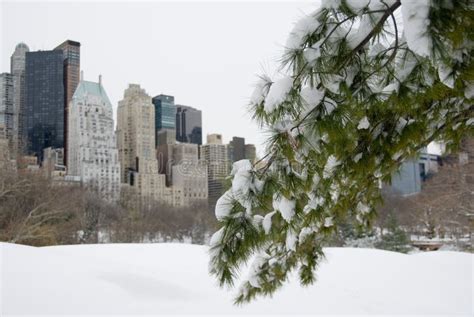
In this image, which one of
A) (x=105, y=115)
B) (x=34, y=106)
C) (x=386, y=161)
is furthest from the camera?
(x=105, y=115)

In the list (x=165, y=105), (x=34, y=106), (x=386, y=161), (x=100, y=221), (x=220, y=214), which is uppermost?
(x=165, y=105)

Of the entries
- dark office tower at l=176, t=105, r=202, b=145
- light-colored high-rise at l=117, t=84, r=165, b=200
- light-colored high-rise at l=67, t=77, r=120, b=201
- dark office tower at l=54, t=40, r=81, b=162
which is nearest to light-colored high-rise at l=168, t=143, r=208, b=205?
light-colored high-rise at l=117, t=84, r=165, b=200

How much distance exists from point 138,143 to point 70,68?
770 centimetres

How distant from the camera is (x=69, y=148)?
1104 inches

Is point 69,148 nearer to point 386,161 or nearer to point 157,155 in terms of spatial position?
point 157,155

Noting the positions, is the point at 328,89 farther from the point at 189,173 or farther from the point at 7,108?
the point at 189,173

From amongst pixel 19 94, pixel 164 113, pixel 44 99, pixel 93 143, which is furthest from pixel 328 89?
pixel 164 113

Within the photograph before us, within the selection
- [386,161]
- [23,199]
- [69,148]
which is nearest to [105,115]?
[69,148]

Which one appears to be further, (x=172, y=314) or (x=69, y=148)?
(x=69, y=148)

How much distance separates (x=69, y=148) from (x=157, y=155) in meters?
8.48

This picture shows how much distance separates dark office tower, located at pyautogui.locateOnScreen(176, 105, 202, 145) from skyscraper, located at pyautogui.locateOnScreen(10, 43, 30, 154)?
1370 centimetres

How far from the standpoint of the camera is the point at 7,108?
22.1 meters

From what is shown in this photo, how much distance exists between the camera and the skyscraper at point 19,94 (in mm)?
18664

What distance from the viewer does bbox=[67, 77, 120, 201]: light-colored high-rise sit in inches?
1046
